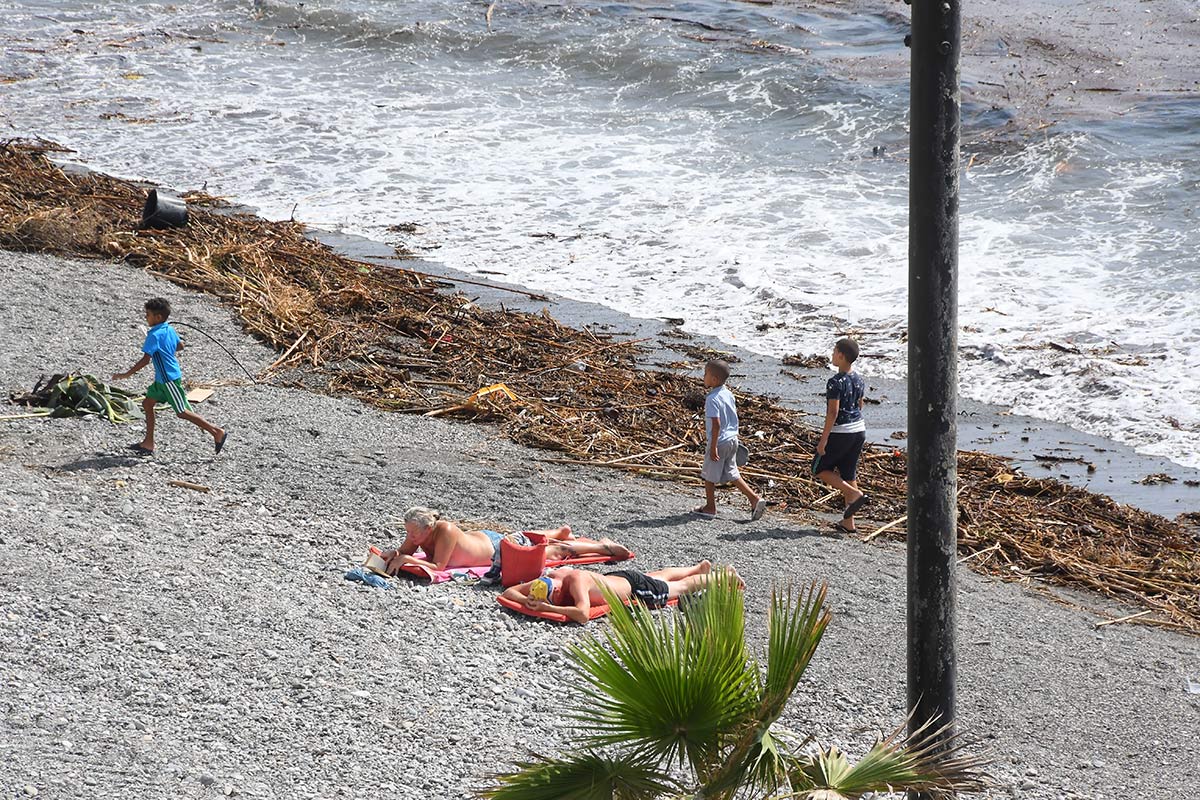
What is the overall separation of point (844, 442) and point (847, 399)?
323 millimetres

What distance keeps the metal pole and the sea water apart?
8231 millimetres

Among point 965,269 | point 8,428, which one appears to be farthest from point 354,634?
point 965,269

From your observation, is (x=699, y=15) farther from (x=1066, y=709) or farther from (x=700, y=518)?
(x=1066, y=709)

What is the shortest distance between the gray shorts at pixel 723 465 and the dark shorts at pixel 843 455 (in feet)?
2.07

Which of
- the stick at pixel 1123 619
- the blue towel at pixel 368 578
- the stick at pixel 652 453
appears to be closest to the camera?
the blue towel at pixel 368 578

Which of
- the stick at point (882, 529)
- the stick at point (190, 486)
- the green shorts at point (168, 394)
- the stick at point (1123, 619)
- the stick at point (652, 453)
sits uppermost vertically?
the green shorts at point (168, 394)

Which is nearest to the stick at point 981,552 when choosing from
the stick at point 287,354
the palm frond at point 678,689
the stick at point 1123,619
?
the stick at point 1123,619

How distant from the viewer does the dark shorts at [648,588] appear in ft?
22.9

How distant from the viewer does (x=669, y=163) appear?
21.5 m

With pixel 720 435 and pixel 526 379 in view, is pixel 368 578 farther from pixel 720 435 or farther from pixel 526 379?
pixel 526 379

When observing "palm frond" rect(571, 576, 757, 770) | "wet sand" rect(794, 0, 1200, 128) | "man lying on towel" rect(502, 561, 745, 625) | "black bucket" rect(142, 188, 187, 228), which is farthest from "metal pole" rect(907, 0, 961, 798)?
"wet sand" rect(794, 0, 1200, 128)

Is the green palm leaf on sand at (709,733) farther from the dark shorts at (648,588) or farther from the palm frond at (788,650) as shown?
the dark shorts at (648,588)

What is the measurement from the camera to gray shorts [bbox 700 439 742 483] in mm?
8711

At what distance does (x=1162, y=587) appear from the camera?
831cm
